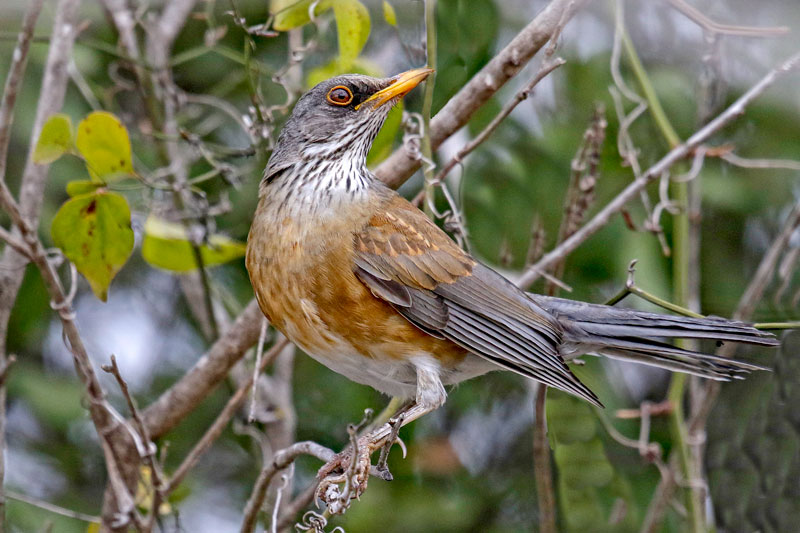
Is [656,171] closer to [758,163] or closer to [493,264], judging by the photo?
[758,163]

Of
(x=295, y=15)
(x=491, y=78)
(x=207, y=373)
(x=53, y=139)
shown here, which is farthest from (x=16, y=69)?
(x=491, y=78)

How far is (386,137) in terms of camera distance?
362cm

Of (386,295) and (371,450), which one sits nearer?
(371,450)

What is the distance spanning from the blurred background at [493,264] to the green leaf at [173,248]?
34 cm

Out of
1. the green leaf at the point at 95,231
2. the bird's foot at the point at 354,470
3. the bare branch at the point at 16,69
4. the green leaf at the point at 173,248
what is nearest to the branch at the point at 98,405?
the green leaf at the point at 95,231

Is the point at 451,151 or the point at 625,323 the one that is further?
the point at 451,151

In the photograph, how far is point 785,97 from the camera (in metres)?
4.57

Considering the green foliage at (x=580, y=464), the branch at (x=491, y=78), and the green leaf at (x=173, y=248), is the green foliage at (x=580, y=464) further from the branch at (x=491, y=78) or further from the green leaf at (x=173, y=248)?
the green leaf at (x=173, y=248)

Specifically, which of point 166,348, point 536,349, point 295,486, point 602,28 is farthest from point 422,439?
point 602,28

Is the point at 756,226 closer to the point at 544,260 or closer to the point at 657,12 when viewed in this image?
the point at 657,12

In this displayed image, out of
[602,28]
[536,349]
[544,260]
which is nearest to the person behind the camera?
[536,349]

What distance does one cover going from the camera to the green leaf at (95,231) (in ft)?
10.3

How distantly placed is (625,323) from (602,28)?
85.0 inches

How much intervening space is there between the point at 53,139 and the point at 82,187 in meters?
0.19
